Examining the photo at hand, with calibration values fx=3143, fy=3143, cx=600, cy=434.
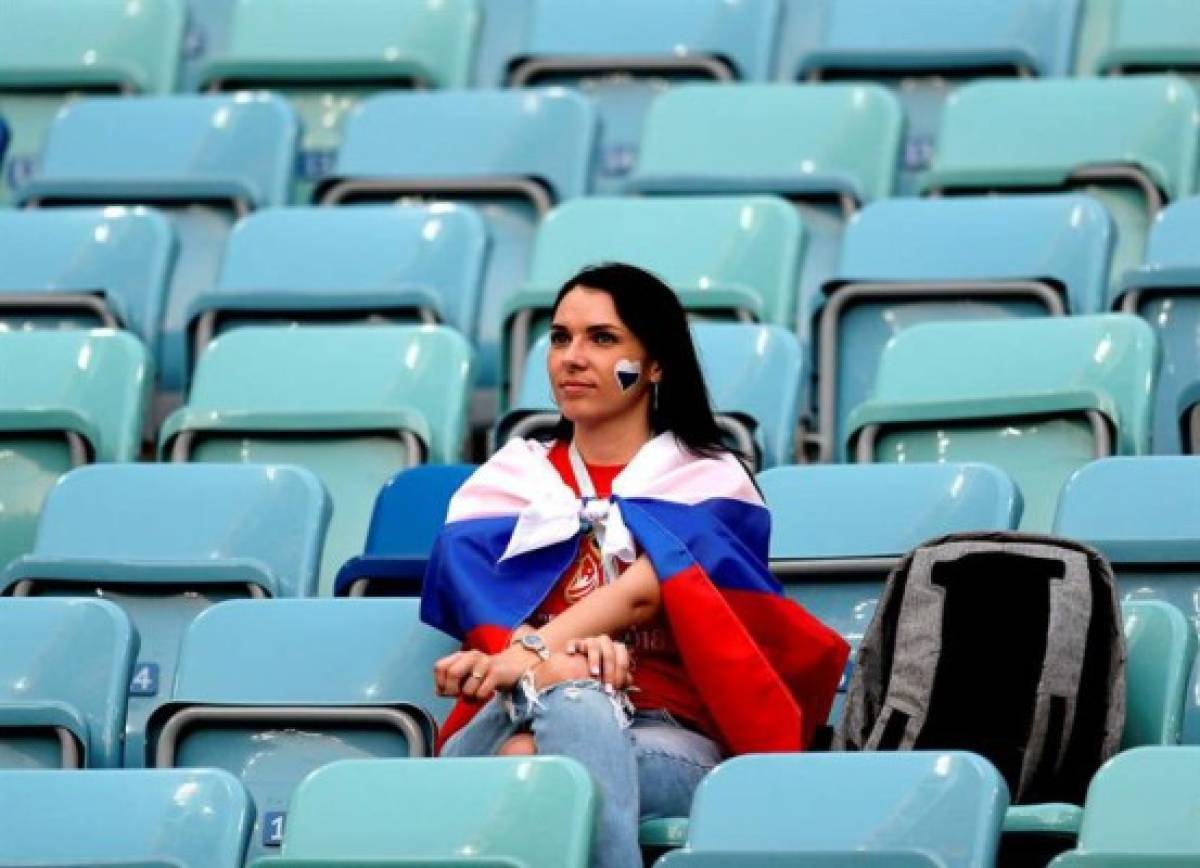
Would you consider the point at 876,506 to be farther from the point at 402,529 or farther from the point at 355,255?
the point at 355,255

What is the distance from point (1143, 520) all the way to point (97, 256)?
224cm

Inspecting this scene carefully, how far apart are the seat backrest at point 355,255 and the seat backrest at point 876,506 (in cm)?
124

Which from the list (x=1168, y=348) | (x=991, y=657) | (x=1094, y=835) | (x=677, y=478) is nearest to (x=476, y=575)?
(x=677, y=478)

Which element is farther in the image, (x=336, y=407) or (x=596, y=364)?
(x=336, y=407)

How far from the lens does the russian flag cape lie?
11.7ft

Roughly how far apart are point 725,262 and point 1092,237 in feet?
1.97

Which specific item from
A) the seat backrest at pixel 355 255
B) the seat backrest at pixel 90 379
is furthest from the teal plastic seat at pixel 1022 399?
the seat backrest at pixel 90 379

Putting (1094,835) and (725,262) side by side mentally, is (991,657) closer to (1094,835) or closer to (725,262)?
(1094,835)

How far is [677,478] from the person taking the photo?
12.2 feet

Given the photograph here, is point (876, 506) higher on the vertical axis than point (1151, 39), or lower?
lower

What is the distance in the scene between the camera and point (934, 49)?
6.03 m

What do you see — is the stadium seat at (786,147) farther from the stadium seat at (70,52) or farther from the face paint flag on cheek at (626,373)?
the face paint flag on cheek at (626,373)

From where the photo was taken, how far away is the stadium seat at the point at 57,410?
15.3 feet

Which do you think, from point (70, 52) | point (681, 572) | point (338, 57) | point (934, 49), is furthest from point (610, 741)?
point (70, 52)
